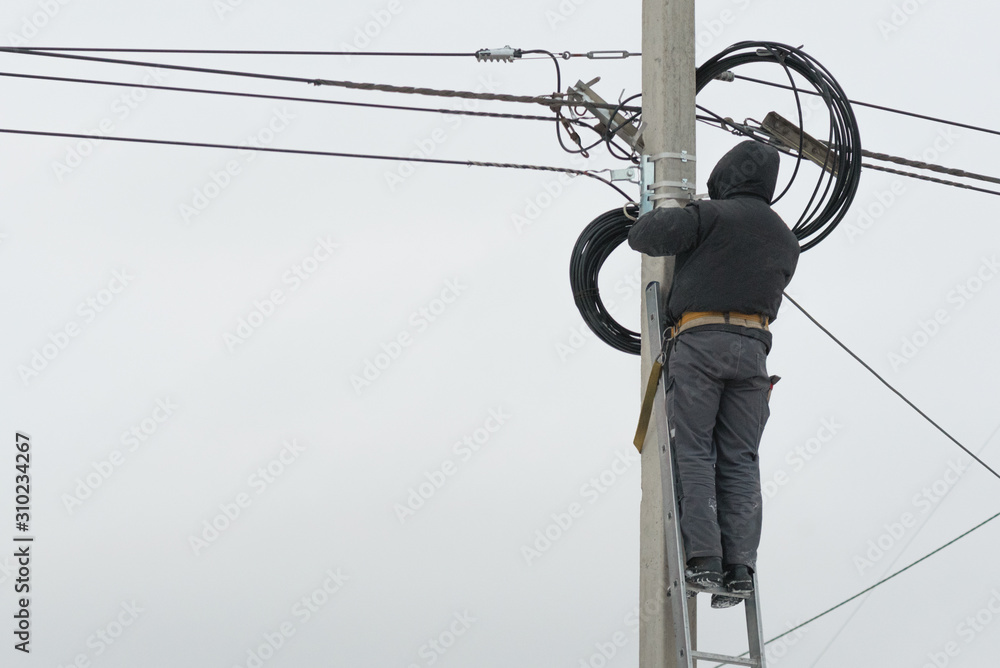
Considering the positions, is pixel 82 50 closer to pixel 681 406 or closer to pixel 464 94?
pixel 464 94

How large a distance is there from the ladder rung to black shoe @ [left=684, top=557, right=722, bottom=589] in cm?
30

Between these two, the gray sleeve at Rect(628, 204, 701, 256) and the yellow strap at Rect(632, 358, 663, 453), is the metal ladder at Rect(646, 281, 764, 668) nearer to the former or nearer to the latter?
the yellow strap at Rect(632, 358, 663, 453)

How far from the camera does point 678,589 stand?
553 centimetres

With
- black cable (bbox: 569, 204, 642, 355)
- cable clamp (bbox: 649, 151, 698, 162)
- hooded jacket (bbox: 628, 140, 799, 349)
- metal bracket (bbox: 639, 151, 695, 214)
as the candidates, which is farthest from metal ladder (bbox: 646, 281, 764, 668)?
black cable (bbox: 569, 204, 642, 355)

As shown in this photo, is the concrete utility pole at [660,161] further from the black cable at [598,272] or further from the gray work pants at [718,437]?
the black cable at [598,272]

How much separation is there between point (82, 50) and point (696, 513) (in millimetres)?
4939

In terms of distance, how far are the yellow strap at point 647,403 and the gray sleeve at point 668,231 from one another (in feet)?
1.83

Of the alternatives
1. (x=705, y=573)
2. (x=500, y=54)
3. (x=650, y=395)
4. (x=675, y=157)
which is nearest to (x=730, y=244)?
(x=675, y=157)

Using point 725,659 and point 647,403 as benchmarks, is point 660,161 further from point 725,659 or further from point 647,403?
point 725,659

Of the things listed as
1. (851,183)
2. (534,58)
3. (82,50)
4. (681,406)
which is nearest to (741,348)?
(681,406)

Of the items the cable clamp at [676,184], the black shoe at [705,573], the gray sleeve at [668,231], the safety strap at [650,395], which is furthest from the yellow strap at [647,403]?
the cable clamp at [676,184]

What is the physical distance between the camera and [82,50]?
25.6ft

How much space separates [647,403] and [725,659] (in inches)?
49.9

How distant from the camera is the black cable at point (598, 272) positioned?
Result: 7152 millimetres
